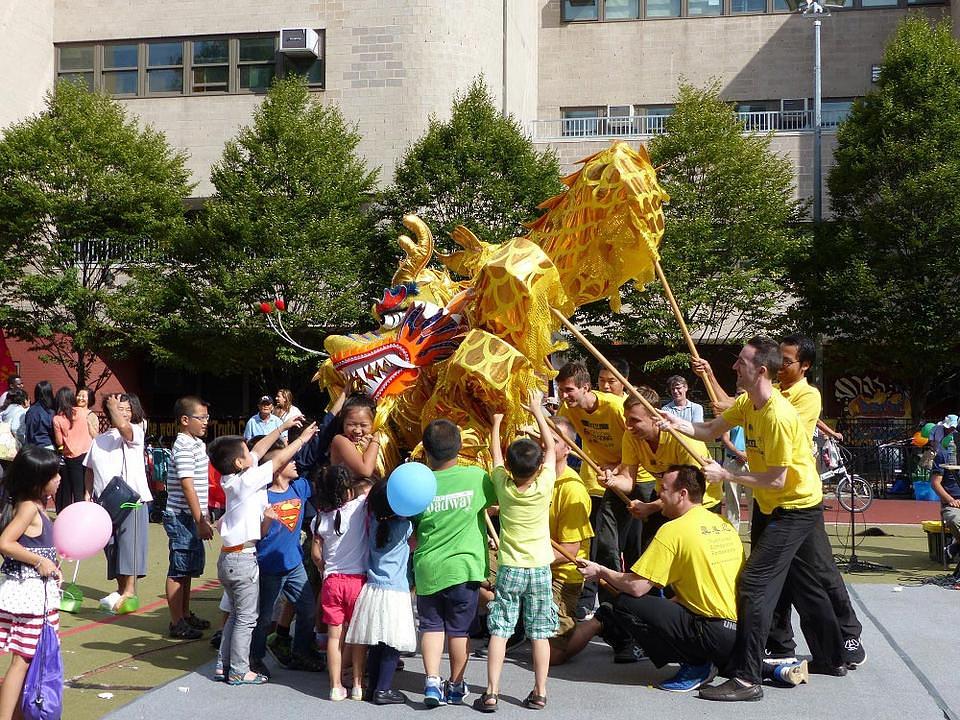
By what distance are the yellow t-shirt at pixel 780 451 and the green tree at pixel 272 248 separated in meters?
13.6

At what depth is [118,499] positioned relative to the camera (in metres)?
7.58

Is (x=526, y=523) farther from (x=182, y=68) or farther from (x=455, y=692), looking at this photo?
(x=182, y=68)

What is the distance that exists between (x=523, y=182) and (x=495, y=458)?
13272 millimetres

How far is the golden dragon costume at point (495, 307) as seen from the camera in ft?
20.0

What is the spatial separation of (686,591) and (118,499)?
4.32m

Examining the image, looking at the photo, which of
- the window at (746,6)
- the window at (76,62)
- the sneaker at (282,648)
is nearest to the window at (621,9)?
the window at (746,6)

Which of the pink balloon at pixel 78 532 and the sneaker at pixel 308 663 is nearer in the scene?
the pink balloon at pixel 78 532

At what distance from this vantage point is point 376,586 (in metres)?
5.33

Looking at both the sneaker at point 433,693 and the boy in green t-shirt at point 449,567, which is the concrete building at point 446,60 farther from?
the sneaker at point 433,693

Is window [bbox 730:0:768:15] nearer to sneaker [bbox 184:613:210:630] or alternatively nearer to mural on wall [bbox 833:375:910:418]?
mural on wall [bbox 833:375:910:418]

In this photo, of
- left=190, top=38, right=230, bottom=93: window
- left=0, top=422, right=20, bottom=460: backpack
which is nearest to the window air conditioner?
left=190, top=38, right=230, bottom=93: window

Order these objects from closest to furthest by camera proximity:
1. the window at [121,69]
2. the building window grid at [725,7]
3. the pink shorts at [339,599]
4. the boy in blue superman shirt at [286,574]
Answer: the pink shorts at [339,599] → the boy in blue superman shirt at [286,574] → the window at [121,69] → the building window grid at [725,7]

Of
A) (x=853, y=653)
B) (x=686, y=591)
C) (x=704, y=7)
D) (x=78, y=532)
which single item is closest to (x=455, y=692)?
(x=686, y=591)

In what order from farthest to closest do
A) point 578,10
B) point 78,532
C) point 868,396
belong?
1. point 578,10
2. point 868,396
3. point 78,532
